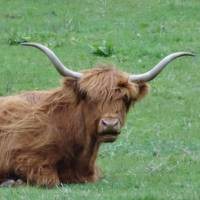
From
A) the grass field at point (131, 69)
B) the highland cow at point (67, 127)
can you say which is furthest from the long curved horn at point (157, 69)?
the grass field at point (131, 69)

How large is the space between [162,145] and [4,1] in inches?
473

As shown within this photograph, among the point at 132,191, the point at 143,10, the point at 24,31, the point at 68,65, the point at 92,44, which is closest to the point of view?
the point at 132,191

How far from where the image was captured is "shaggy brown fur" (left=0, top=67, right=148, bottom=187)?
10.1 metres

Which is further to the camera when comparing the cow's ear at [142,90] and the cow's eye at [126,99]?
the cow's ear at [142,90]

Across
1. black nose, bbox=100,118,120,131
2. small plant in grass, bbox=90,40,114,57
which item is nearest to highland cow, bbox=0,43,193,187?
black nose, bbox=100,118,120,131

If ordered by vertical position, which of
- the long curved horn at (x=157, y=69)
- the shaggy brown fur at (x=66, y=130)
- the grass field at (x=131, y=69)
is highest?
the long curved horn at (x=157, y=69)

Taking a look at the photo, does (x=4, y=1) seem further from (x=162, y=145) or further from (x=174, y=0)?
(x=162, y=145)

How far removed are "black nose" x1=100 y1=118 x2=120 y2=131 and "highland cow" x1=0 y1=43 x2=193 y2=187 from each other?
10 cm

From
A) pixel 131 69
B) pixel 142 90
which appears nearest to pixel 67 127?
pixel 142 90

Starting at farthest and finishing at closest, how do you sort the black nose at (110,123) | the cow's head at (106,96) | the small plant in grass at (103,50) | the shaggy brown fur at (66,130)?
the small plant in grass at (103,50), the shaggy brown fur at (66,130), the cow's head at (106,96), the black nose at (110,123)

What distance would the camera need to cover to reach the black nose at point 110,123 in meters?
9.75

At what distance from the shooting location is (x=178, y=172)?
1090 cm

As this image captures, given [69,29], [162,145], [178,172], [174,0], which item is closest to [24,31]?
[69,29]

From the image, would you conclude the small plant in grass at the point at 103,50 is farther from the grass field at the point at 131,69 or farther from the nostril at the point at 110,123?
the nostril at the point at 110,123
